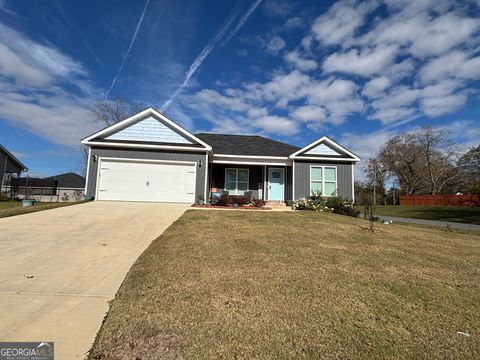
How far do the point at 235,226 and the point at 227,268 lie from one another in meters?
3.86

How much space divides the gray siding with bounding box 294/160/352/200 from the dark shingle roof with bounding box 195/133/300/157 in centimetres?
147

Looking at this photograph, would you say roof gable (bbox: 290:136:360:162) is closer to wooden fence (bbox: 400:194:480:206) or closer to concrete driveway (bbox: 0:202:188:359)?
concrete driveway (bbox: 0:202:188:359)

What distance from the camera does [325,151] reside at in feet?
58.7

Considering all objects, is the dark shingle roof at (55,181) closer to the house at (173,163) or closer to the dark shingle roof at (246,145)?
the dark shingle roof at (246,145)

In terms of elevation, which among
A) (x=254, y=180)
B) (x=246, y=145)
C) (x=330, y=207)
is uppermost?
(x=246, y=145)

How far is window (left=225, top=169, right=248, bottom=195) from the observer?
18938 mm

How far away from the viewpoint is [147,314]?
3322mm

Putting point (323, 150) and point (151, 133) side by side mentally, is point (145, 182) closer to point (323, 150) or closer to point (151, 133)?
point (151, 133)

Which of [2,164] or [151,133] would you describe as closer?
[151,133]

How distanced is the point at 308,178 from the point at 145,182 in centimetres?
943

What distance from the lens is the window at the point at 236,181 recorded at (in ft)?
62.1

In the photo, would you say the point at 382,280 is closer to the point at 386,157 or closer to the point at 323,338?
the point at 323,338

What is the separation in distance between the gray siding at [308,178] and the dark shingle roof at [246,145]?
4.82 feet

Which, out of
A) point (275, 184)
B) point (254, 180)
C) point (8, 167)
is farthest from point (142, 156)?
point (8, 167)
